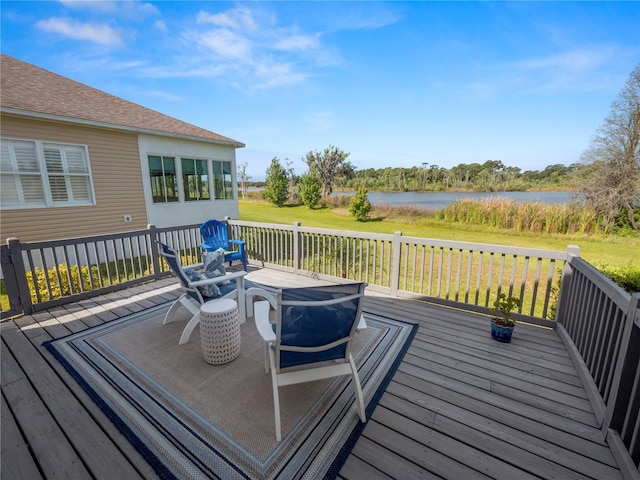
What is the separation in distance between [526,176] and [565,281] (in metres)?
34.7

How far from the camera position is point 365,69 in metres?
9.70

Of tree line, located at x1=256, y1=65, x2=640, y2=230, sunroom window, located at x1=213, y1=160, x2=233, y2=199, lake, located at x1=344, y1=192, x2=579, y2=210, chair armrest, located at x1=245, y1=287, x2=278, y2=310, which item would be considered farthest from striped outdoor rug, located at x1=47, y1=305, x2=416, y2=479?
tree line, located at x1=256, y1=65, x2=640, y2=230

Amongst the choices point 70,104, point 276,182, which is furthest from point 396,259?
point 276,182

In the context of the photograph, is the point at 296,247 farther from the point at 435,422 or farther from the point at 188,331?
the point at 435,422

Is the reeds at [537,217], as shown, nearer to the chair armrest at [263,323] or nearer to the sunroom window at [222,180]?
the sunroom window at [222,180]

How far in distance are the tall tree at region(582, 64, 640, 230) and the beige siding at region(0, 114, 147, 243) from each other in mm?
17452

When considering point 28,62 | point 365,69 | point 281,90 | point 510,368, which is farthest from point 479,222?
point 28,62

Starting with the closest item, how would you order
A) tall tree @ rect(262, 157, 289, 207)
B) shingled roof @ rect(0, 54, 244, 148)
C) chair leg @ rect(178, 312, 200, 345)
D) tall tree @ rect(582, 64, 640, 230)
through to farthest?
chair leg @ rect(178, 312, 200, 345)
shingled roof @ rect(0, 54, 244, 148)
tall tree @ rect(582, 64, 640, 230)
tall tree @ rect(262, 157, 289, 207)

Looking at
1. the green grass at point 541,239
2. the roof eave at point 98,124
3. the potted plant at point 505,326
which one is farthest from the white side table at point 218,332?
the green grass at point 541,239

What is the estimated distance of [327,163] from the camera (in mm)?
30094

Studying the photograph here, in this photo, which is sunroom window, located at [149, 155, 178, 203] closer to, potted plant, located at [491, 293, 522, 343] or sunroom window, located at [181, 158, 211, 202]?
sunroom window, located at [181, 158, 211, 202]

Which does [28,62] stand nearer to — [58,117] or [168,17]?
[58,117]

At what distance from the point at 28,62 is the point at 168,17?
4.84 m

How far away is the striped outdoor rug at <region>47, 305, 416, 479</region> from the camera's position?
1609 mm
